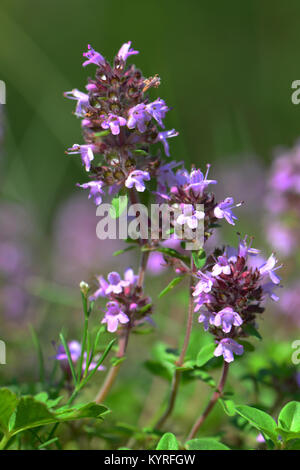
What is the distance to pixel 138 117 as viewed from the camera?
59.2 inches

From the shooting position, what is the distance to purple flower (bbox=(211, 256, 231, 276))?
1414 mm

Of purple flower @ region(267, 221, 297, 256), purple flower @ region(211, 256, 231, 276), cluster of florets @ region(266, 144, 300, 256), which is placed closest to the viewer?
purple flower @ region(211, 256, 231, 276)

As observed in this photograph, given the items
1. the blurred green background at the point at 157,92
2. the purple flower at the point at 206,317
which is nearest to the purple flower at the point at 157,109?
the purple flower at the point at 206,317

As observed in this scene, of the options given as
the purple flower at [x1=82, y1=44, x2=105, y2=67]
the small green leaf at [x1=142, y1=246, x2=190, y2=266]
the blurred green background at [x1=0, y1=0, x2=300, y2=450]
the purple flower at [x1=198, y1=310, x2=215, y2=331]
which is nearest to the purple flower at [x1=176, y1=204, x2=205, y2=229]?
→ the small green leaf at [x1=142, y1=246, x2=190, y2=266]

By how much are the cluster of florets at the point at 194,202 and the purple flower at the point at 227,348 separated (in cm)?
31

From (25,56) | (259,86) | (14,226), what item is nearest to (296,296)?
(14,226)

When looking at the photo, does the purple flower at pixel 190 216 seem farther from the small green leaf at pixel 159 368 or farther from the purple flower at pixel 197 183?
the small green leaf at pixel 159 368

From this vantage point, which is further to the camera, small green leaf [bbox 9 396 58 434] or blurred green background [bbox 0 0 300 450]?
blurred green background [bbox 0 0 300 450]

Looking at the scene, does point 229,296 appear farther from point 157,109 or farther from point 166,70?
point 166,70

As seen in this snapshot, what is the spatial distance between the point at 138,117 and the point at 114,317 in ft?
1.90

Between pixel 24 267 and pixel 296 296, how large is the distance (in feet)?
5.57

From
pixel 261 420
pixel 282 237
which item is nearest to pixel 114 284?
pixel 261 420

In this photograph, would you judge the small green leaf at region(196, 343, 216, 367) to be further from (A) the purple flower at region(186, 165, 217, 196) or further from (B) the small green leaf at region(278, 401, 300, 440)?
(A) the purple flower at region(186, 165, 217, 196)
